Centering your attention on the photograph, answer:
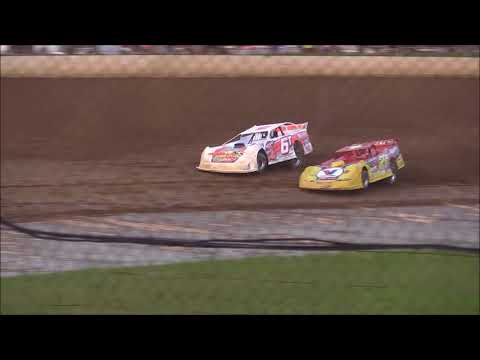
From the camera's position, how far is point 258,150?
3.45 metres

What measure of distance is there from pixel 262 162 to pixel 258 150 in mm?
70

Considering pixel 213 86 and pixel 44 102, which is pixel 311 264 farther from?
pixel 44 102

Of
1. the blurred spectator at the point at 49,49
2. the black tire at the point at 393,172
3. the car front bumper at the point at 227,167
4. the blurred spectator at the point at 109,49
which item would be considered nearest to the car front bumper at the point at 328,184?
the black tire at the point at 393,172

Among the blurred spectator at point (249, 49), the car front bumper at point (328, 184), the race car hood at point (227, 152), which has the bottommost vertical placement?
the car front bumper at point (328, 184)

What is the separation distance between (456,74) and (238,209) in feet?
4.53

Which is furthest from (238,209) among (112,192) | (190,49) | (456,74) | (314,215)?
(456,74)

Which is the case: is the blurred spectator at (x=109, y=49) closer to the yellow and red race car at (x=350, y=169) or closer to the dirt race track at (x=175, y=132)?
the dirt race track at (x=175, y=132)

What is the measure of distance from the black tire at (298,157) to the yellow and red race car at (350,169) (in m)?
0.05

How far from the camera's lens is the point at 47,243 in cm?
343

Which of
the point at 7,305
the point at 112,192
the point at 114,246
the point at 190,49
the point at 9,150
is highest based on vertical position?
the point at 190,49

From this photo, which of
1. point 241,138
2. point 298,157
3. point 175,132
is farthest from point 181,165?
point 298,157

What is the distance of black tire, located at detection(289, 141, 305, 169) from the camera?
3494mm

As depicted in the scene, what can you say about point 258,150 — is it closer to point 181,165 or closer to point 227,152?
point 227,152

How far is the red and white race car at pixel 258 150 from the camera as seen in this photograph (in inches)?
136
